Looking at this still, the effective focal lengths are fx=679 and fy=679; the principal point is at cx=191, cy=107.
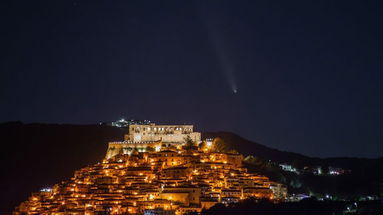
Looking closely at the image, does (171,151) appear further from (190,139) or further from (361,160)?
(361,160)

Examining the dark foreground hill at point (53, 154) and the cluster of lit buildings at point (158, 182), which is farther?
the dark foreground hill at point (53, 154)

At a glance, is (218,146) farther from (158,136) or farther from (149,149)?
(149,149)

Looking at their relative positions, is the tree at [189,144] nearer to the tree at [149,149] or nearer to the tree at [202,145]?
the tree at [202,145]

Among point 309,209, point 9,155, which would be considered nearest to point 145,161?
point 309,209

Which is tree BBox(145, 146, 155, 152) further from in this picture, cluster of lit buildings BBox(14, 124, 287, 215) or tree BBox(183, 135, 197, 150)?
tree BBox(183, 135, 197, 150)

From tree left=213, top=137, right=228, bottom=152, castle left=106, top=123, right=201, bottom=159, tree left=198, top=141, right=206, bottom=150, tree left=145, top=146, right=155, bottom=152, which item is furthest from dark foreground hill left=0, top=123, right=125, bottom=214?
tree left=198, top=141, right=206, bottom=150

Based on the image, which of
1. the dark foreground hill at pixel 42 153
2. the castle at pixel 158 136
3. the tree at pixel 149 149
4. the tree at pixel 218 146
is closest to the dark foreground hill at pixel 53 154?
the dark foreground hill at pixel 42 153
